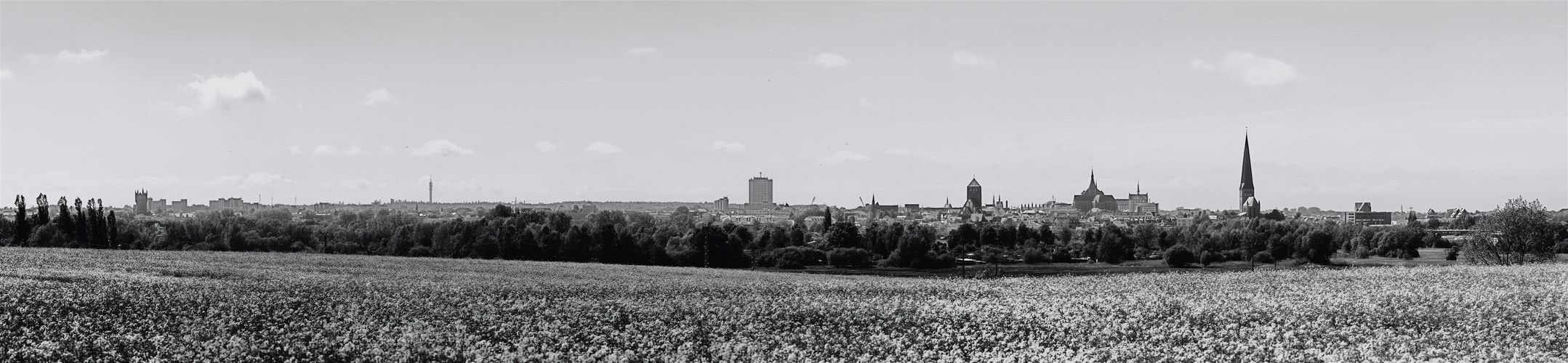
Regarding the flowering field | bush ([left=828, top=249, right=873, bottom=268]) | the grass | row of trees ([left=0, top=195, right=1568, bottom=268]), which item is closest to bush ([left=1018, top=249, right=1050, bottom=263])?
row of trees ([left=0, top=195, right=1568, bottom=268])

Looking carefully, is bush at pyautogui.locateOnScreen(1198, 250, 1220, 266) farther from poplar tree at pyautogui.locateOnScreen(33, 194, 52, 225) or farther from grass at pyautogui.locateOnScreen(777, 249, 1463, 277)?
poplar tree at pyautogui.locateOnScreen(33, 194, 52, 225)

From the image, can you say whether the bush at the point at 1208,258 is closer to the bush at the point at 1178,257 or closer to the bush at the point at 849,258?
the bush at the point at 1178,257

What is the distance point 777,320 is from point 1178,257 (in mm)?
95713

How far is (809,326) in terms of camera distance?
19359mm

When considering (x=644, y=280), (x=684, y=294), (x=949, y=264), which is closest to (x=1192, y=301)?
(x=684, y=294)

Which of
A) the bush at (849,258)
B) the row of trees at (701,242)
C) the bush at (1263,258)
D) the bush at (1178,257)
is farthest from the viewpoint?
the bush at (1178,257)

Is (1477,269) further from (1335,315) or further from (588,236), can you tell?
(588,236)

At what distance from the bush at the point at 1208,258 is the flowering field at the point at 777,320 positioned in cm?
7284

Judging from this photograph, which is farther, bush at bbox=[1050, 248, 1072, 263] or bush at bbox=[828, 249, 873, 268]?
bush at bbox=[1050, 248, 1072, 263]

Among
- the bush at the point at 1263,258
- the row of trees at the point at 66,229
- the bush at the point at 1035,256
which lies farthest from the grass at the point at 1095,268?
the row of trees at the point at 66,229

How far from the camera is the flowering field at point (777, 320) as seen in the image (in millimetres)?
15445

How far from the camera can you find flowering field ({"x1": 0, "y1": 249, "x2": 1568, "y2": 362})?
15445 millimetres

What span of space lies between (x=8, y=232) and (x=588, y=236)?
4781cm

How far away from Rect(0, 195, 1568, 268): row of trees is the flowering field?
49.9 metres
